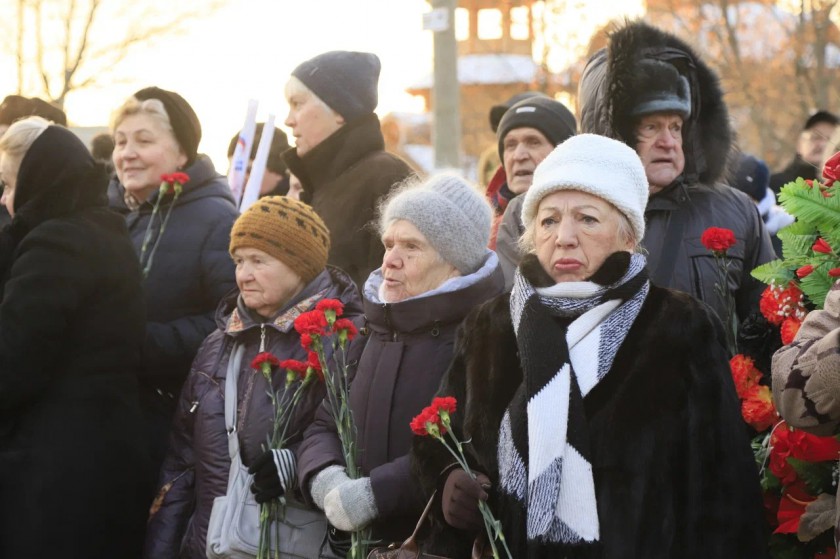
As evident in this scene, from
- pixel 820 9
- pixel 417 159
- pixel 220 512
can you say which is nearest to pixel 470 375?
pixel 220 512

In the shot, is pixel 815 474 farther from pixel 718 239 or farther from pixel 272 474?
pixel 272 474

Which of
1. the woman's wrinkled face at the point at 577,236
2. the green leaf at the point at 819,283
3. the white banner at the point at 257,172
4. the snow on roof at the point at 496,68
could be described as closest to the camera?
the woman's wrinkled face at the point at 577,236

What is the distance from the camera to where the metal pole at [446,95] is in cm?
1314

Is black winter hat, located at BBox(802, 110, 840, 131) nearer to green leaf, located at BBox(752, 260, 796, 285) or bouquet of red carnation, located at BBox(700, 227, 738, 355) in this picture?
bouquet of red carnation, located at BBox(700, 227, 738, 355)

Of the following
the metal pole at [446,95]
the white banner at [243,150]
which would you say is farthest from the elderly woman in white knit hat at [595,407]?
the metal pole at [446,95]

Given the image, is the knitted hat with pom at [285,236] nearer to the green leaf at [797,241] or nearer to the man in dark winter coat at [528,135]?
the man in dark winter coat at [528,135]

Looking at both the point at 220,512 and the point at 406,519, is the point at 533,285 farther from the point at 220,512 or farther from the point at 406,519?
the point at 220,512

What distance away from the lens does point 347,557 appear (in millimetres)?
4883

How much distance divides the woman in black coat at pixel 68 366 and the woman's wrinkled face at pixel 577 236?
1961mm

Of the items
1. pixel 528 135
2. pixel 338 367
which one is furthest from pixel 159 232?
pixel 338 367

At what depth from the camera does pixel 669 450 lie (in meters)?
4.06

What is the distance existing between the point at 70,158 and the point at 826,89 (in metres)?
19.4

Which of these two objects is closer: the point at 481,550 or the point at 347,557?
the point at 481,550

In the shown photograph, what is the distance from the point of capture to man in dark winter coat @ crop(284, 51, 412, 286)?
6355 millimetres
